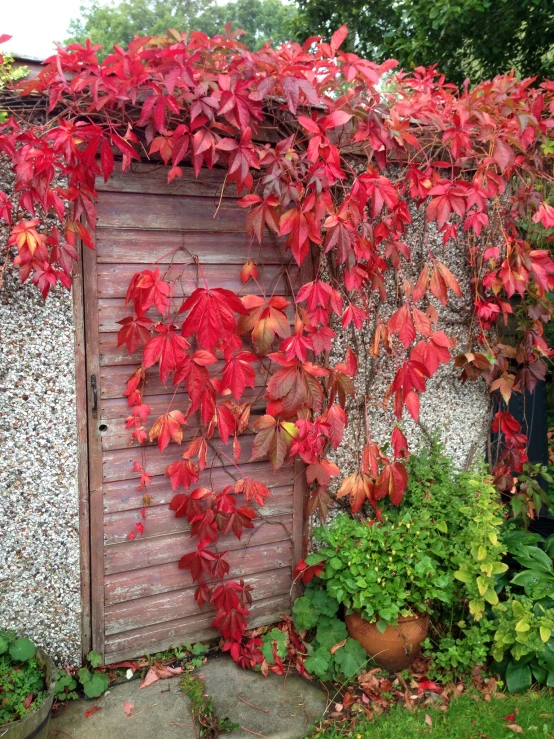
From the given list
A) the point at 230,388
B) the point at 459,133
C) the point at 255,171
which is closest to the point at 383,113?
the point at 459,133

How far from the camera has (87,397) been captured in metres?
2.73

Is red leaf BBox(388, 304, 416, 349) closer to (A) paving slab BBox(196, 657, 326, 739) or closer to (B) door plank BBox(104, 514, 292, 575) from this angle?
(B) door plank BBox(104, 514, 292, 575)

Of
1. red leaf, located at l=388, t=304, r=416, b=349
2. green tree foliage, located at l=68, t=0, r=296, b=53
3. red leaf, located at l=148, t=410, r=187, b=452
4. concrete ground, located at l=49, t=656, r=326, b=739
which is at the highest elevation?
green tree foliage, located at l=68, t=0, r=296, b=53

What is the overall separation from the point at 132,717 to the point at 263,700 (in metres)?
0.62

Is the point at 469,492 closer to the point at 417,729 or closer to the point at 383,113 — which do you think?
the point at 417,729

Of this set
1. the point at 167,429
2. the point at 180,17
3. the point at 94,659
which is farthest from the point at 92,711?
the point at 180,17

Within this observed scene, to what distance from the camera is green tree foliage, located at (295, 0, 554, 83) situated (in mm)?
5887

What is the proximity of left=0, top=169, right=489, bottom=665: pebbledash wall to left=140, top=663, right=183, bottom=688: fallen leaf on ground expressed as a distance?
36 centimetres

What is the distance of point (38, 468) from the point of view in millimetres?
2668

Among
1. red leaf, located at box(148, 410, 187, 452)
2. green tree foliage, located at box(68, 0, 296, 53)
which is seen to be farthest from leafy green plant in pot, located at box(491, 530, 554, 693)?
green tree foliage, located at box(68, 0, 296, 53)

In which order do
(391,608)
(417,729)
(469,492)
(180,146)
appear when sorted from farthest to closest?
(469,492) < (391,608) < (417,729) < (180,146)

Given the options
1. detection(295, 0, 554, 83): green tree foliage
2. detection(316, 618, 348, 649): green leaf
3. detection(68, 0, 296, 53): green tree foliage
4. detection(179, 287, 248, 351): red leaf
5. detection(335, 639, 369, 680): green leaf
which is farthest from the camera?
detection(68, 0, 296, 53): green tree foliage

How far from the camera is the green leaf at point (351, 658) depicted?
2.96 meters

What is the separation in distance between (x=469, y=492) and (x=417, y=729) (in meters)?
1.16
